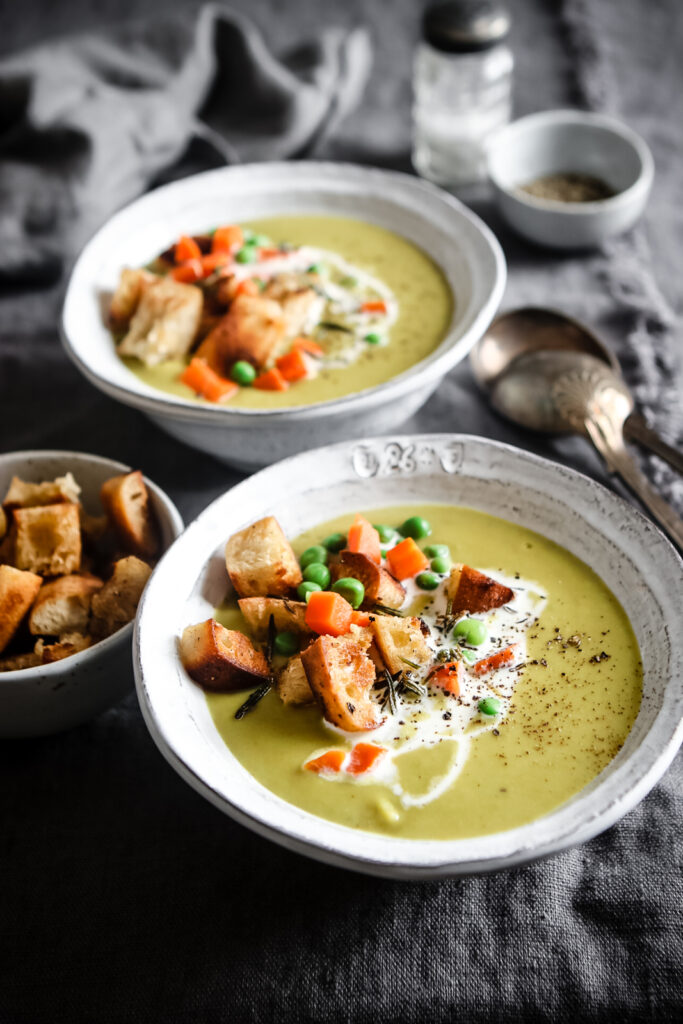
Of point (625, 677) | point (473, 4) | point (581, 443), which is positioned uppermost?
point (473, 4)

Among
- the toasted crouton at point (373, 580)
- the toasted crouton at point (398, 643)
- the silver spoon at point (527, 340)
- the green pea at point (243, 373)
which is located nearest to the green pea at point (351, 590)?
the toasted crouton at point (373, 580)

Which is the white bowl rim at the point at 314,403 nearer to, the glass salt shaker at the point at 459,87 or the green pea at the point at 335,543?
the green pea at the point at 335,543

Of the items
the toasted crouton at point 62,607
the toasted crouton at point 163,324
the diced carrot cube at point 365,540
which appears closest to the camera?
→ the toasted crouton at point 62,607

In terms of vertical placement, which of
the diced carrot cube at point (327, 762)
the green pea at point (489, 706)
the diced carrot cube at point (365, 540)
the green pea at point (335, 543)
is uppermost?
the green pea at point (489, 706)

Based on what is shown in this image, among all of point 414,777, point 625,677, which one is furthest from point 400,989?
point 625,677

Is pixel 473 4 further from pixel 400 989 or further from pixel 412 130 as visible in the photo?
pixel 400 989

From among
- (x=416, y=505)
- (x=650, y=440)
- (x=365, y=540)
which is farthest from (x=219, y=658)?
(x=650, y=440)
